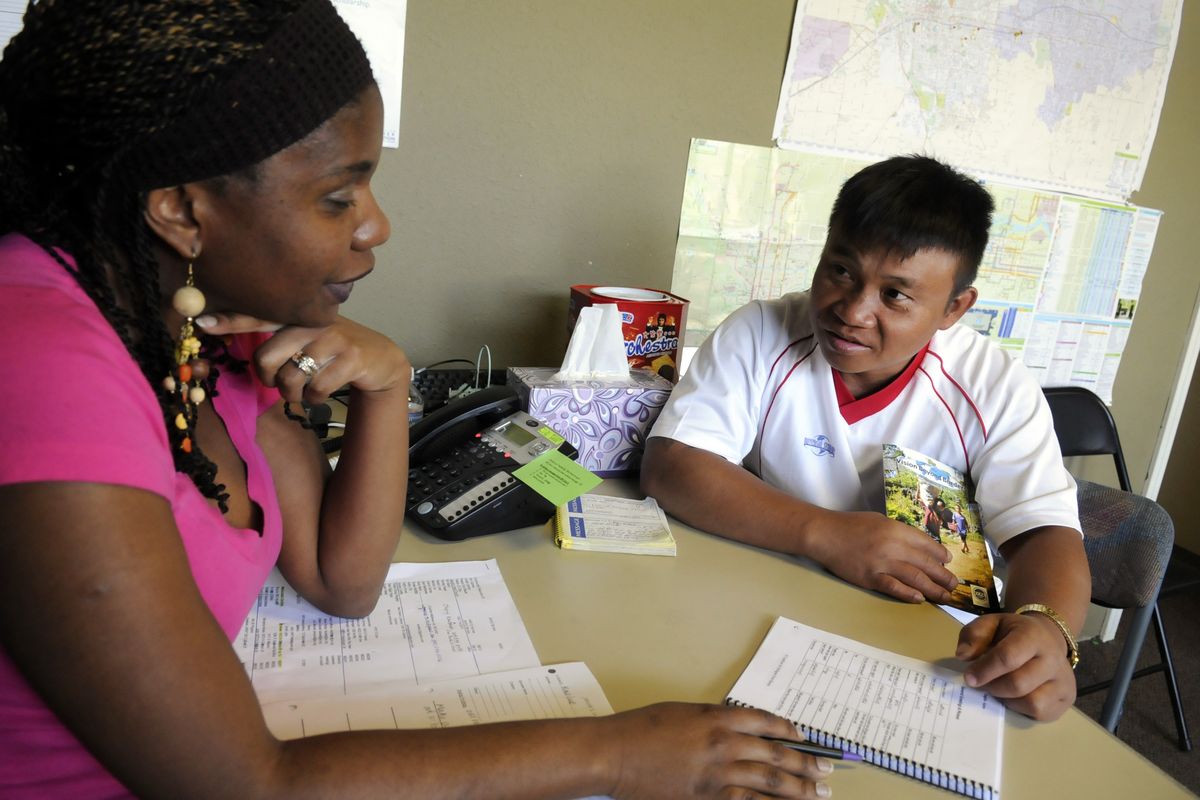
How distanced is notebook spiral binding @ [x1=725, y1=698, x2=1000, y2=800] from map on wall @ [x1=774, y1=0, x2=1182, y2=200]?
137cm

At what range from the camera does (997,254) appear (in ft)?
6.84

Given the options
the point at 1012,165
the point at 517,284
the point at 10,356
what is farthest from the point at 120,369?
the point at 1012,165

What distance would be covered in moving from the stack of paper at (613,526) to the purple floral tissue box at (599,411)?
119mm

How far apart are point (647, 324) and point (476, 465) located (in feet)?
1.54

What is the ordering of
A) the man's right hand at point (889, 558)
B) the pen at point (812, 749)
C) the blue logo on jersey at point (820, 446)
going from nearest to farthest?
A: the pen at point (812, 749) < the man's right hand at point (889, 558) < the blue logo on jersey at point (820, 446)

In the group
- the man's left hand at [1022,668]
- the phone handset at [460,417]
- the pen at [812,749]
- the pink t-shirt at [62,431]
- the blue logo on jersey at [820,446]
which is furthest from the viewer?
the blue logo on jersey at [820,446]

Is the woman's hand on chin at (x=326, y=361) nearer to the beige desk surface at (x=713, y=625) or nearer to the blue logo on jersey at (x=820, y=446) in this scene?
the beige desk surface at (x=713, y=625)

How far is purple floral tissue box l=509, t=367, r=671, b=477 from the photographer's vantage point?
4.30 feet

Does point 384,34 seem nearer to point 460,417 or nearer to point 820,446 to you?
point 460,417

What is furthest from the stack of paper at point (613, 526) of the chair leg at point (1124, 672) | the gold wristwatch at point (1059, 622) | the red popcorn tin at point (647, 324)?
the chair leg at point (1124, 672)

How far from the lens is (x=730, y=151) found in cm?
177

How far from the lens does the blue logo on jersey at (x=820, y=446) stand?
1322 millimetres

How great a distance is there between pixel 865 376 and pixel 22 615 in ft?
3.82

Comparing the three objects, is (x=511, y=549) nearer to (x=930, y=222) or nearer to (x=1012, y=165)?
(x=930, y=222)
